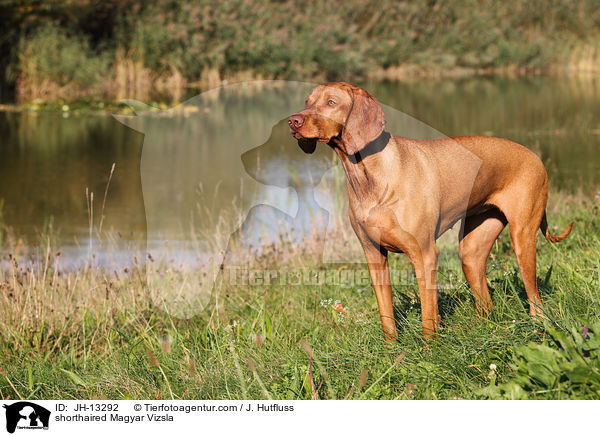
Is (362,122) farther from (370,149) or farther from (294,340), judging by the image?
(294,340)

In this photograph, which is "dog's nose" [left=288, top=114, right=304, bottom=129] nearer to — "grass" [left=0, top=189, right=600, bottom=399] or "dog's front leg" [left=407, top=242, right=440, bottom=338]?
"dog's front leg" [left=407, top=242, right=440, bottom=338]

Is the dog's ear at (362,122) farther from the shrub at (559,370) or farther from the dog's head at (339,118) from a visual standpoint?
the shrub at (559,370)

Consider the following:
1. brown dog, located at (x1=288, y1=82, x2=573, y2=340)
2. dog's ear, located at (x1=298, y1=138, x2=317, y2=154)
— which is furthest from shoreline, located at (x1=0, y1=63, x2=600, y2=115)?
dog's ear, located at (x1=298, y1=138, x2=317, y2=154)

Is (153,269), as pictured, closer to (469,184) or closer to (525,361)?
(469,184)

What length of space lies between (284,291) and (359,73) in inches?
899

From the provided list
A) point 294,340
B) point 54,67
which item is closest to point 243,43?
point 54,67

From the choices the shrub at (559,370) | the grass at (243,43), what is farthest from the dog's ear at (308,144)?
the grass at (243,43)

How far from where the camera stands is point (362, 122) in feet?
10.5

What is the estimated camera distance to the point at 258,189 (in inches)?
192

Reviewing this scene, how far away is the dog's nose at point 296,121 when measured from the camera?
9.72 feet

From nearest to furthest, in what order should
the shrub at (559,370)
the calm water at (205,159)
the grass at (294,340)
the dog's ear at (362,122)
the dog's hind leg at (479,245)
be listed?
1. the shrub at (559,370)
2. the dog's ear at (362,122)
3. the grass at (294,340)
4. the dog's hind leg at (479,245)
5. the calm water at (205,159)

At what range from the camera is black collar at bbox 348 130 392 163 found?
3.38m
